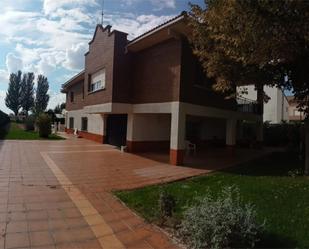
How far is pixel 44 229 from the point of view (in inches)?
209

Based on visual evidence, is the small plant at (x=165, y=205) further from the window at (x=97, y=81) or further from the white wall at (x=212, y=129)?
the white wall at (x=212, y=129)

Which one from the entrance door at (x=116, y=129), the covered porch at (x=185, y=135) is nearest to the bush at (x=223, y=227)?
the covered porch at (x=185, y=135)

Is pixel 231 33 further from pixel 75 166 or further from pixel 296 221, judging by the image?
pixel 75 166

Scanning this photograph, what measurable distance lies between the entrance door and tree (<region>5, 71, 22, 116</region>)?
70.0 m

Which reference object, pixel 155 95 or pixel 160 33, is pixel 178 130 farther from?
pixel 160 33

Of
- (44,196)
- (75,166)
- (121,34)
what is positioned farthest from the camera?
(121,34)

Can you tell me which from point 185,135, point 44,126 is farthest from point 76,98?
point 185,135

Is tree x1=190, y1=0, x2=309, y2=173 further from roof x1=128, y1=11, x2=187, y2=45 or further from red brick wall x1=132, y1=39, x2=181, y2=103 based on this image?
red brick wall x1=132, y1=39, x2=181, y2=103

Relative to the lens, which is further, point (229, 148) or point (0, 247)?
point (229, 148)

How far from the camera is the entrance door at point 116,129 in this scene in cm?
2017

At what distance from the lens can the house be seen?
14.0 metres

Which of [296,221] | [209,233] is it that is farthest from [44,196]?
[296,221]

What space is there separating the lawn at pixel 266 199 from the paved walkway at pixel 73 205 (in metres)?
0.61

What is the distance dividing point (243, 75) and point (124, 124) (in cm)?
1090
